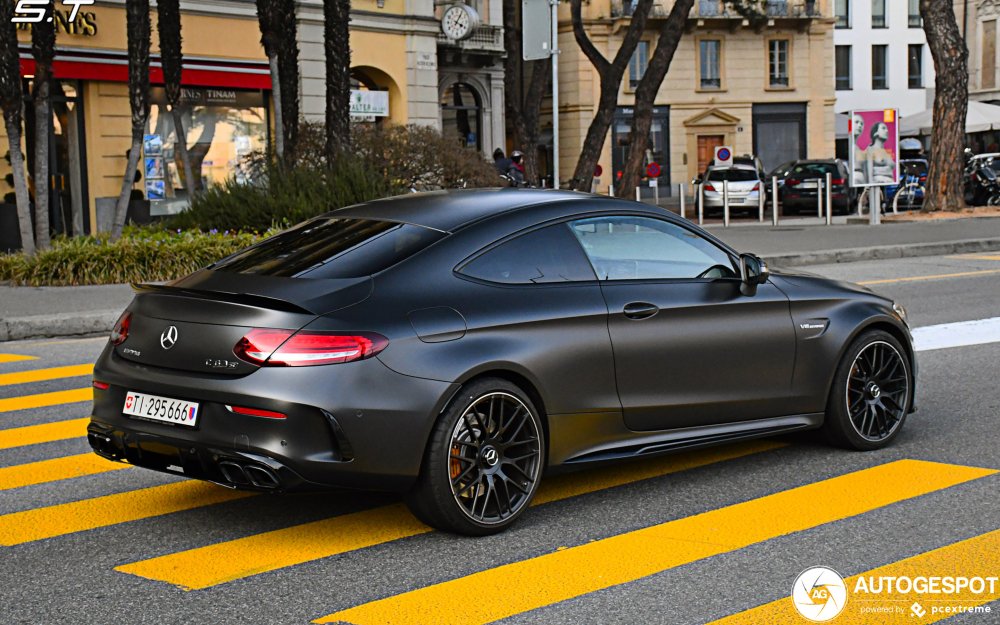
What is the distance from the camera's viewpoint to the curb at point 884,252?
21.0 metres

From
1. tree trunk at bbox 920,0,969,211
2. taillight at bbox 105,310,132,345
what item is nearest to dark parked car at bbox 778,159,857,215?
tree trunk at bbox 920,0,969,211

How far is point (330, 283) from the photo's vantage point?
551 cm

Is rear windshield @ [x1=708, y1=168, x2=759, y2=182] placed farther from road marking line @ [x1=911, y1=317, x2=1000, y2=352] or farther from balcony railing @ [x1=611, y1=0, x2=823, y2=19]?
road marking line @ [x1=911, y1=317, x2=1000, y2=352]

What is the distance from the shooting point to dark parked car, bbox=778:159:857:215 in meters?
38.1

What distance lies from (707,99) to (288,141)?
40.7 m

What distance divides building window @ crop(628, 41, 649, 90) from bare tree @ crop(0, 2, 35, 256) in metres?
42.9

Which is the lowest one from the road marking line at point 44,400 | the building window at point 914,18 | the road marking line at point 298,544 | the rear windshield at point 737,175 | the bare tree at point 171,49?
the road marking line at point 298,544

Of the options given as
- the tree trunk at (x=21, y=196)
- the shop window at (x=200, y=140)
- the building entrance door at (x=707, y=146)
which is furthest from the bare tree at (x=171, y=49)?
the building entrance door at (x=707, y=146)

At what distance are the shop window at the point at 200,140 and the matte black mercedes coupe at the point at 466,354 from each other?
2037 centimetres

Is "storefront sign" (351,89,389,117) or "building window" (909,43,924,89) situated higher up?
"building window" (909,43,924,89)

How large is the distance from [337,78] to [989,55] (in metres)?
57.2

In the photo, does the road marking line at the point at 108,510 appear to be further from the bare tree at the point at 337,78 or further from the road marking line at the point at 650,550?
the bare tree at the point at 337,78

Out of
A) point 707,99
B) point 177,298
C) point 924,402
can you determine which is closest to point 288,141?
point 924,402

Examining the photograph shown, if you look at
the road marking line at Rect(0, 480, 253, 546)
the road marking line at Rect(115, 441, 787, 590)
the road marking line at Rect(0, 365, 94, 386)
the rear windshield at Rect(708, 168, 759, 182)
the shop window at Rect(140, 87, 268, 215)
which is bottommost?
the road marking line at Rect(115, 441, 787, 590)
